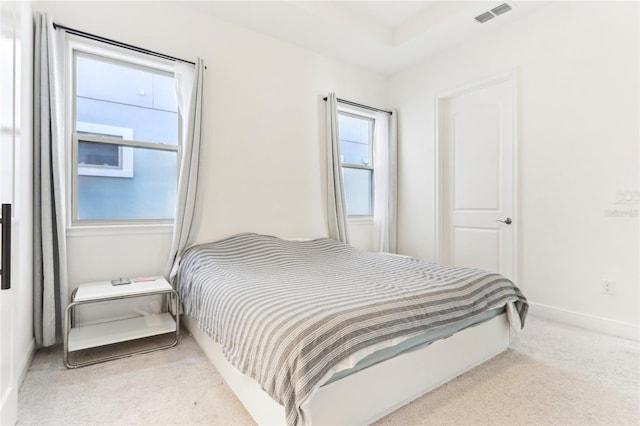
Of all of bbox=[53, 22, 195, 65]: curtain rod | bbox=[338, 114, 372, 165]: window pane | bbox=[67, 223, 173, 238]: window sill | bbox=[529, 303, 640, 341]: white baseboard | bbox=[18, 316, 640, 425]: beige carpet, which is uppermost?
bbox=[53, 22, 195, 65]: curtain rod

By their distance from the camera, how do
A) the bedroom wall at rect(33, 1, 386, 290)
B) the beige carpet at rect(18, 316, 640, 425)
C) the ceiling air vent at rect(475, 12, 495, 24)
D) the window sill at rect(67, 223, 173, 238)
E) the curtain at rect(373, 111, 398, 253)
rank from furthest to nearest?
the curtain at rect(373, 111, 398, 253) → the ceiling air vent at rect(475, 12, 495, 24) → the bedroom wall at rect(33, 1, 386, 290) → the window sill at rect(67, 223, 173, 238) → the beige carpet at rect(18, 316, 640, 425)

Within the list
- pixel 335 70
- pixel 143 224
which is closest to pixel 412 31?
pixel 335 70

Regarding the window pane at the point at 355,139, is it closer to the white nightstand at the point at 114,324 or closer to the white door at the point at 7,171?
the white nightstand at the point at 114,324

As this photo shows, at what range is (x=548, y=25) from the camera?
2.81m

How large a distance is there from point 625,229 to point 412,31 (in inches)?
101

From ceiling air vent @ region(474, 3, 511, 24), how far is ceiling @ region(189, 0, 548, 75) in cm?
5

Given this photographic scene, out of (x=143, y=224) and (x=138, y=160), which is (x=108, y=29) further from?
(x=143, y=224)

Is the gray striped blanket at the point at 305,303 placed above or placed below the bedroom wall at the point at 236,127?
below

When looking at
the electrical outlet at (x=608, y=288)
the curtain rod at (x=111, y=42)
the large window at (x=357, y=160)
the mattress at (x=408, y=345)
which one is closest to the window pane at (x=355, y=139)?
the large window at (x=357, y=160)

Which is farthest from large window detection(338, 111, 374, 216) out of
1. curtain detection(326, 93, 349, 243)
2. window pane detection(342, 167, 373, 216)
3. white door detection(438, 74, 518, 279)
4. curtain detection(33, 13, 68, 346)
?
curtain detection(33, 13, 68, 346)

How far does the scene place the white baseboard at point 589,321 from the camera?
238cm

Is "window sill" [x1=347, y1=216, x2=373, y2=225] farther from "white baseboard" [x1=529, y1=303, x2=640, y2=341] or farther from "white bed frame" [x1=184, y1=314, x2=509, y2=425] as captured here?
"white bed frame" [x1=184, y1=314, x2=509, y2=425]

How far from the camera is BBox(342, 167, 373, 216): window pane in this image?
3984 millimetres

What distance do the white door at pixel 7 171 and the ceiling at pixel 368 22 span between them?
180 centimetres
